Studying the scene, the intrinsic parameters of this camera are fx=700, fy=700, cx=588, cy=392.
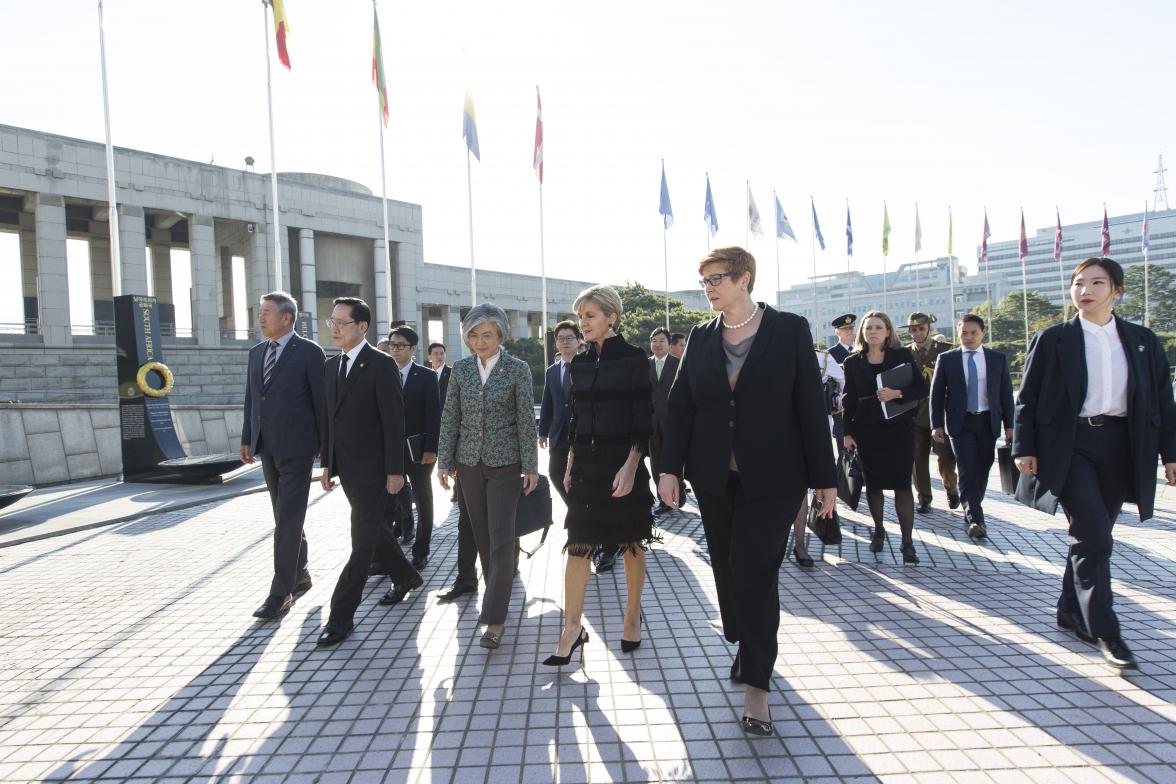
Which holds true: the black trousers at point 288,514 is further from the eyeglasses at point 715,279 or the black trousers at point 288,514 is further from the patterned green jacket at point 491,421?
the eyeglasses at point 715,279

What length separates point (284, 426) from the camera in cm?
467

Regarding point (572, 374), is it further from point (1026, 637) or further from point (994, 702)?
point (1026, 637)

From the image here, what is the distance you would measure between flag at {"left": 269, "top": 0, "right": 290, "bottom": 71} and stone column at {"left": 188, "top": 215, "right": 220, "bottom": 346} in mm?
15630

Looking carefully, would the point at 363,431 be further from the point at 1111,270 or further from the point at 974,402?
the point at 974,402

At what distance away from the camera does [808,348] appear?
2.98 meters

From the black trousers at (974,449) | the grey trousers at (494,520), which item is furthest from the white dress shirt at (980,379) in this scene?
the grey trousers at (494,520)

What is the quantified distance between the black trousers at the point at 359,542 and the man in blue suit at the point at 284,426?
1.64 ft

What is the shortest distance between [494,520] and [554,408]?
217cm

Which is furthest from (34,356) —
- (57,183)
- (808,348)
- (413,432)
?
(808,348)

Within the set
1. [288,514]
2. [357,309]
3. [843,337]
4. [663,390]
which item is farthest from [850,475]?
[288,514]

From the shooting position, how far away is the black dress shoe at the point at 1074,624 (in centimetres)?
373

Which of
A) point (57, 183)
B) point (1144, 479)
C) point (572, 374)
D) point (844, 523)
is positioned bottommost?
point (844, 523)

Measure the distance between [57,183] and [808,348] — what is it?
30.7m

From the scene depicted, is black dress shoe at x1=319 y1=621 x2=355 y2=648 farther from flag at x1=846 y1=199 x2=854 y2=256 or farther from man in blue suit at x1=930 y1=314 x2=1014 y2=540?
flag at x1=846 y1=199 x2=854 y2=256
